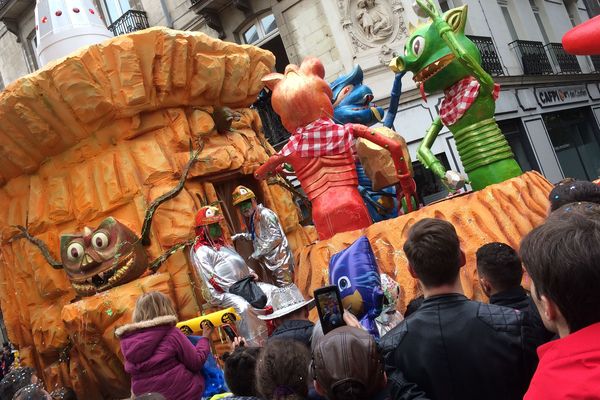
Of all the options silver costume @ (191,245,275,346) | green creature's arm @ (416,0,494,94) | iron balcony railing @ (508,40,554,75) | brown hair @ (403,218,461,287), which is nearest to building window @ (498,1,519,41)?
iron balcony railing @ (508,40,554,75)

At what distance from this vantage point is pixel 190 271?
19.8 ft

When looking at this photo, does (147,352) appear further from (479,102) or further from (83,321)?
(479,102)

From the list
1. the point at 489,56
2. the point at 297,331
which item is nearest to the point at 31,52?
the point at 489,56

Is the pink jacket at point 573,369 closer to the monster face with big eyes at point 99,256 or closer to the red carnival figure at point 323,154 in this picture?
the red carnival figure at point 323,154

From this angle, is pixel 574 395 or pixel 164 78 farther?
pixel 164 78

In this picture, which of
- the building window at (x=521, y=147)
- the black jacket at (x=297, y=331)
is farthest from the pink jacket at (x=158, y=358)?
the building window at (x=521, y=147)

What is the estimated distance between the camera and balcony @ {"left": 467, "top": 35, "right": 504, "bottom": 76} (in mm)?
12422

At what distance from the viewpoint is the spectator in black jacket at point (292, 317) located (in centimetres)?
271

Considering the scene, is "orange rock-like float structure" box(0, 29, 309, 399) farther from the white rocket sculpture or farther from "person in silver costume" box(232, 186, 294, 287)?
the white rocket sculpture

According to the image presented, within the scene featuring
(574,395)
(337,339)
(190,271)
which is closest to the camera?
(574,395)

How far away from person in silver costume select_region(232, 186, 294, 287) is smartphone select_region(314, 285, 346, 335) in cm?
351

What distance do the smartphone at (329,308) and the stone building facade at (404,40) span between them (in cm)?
854

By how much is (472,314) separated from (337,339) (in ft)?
1.54

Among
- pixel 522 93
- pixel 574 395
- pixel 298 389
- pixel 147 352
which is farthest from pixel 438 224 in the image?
pixel 522 93
